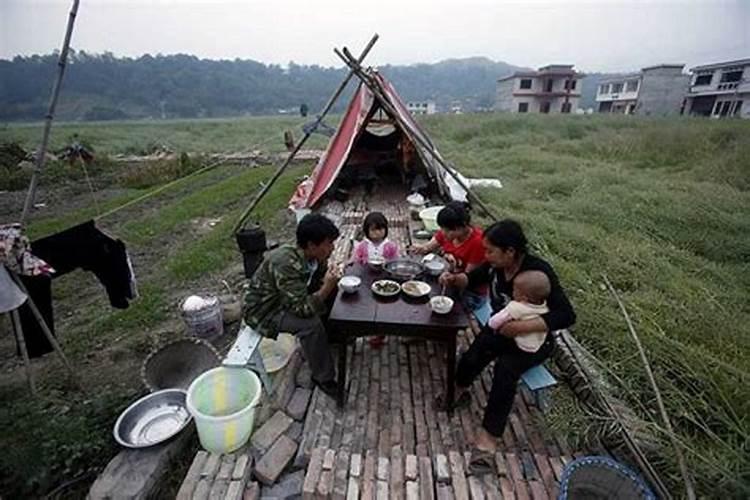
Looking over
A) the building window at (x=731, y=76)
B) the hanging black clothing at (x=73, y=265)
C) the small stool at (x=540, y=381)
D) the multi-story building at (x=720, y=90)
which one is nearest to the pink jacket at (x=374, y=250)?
the small stool at (x=540, y=381)

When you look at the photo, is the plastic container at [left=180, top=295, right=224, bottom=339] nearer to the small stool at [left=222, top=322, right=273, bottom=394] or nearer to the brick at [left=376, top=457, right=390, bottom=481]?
the small stool at [left=222, top=322, right=273, bottom=394]

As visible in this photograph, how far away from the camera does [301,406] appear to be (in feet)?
9.53

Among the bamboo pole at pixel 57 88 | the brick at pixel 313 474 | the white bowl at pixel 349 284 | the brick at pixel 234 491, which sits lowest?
the brick at pixel 234 491

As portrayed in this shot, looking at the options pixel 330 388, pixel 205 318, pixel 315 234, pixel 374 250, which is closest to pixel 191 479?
pixel 330 388

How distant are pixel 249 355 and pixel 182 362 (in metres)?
1.23

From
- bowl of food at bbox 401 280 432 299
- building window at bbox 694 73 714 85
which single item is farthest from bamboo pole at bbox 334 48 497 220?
building window at bbox 694 73 714 85

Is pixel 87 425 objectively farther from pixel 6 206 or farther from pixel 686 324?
pixel 6 206

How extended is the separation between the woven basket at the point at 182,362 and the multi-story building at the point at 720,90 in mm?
39916

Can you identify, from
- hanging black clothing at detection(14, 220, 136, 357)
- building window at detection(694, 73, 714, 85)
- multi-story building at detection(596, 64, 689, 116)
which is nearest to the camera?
hanging black clothing at detection(14, 220, 136, 357)

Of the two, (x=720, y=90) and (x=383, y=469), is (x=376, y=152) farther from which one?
(x=720, y=90)

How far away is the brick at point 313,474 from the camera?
2.17m

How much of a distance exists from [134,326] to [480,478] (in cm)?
421

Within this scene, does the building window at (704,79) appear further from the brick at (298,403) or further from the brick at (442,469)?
the brick at (298,403)

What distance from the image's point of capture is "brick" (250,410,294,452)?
2.55 m
